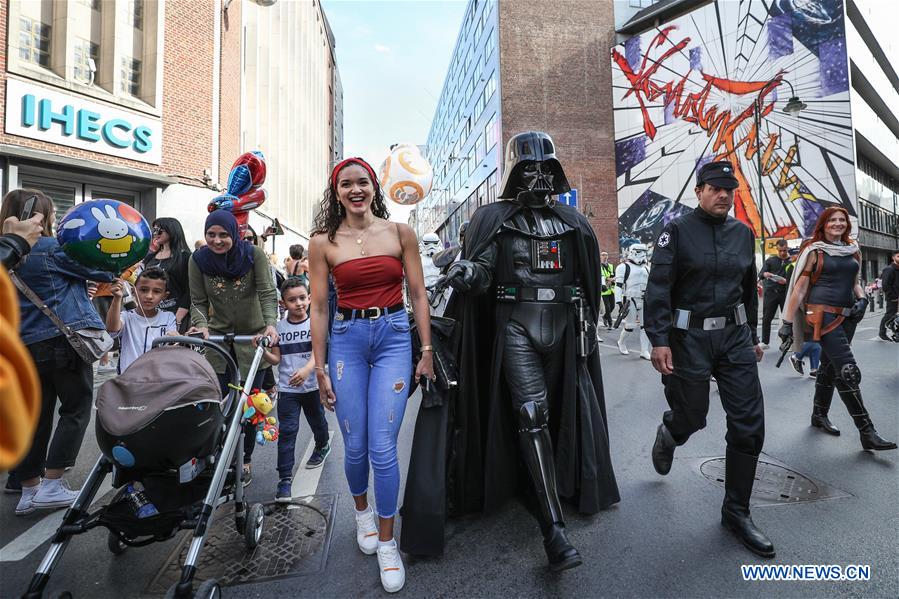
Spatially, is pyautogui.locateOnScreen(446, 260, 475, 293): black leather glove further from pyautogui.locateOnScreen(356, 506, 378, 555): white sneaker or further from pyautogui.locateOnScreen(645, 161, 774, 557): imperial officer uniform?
pyautogui.locateOnScreen(356, 506, 378, 555): white sneaker

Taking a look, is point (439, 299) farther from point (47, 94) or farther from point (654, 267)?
point (47, 94)

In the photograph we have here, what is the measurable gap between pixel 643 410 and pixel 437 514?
3.61 m

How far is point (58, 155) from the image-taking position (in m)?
10.8

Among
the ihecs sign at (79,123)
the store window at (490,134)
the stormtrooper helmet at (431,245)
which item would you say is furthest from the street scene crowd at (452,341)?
the store window at (490,134)

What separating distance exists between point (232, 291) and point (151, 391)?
1.59 meters

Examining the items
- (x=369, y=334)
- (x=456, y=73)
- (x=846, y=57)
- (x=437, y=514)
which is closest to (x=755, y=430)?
(x=437, y=514)

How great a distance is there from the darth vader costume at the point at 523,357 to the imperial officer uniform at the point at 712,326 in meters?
0.45

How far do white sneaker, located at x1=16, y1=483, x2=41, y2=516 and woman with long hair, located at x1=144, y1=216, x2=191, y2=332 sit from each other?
141cm

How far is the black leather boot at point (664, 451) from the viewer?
320cm

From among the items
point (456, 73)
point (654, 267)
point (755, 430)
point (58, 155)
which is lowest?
point (755, 430)

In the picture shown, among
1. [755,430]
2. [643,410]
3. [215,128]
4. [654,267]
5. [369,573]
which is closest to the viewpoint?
[369,573]

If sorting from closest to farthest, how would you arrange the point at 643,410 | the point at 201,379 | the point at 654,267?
1. the point at 201,379
2. the point at 654,267
3. the point at 643,410

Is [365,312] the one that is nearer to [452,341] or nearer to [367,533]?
[452,341]

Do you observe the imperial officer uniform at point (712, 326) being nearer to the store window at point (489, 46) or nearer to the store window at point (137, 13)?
the store window at point (137, 13)
